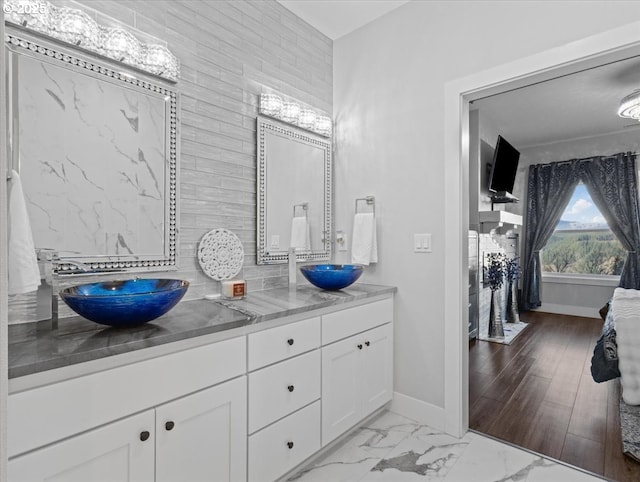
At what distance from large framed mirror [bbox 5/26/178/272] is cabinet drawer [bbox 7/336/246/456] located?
0.66 metres

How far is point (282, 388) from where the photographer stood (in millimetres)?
1641

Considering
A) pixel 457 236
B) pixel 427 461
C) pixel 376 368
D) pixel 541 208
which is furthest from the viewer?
pixel 541 208

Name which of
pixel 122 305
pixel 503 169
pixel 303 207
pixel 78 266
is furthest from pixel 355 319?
pixel 503 169

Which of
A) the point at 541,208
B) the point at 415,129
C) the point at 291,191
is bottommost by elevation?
the point at 541,208

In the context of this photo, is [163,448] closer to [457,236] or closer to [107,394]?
[107,394]

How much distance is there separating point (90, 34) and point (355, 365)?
6.92 ft

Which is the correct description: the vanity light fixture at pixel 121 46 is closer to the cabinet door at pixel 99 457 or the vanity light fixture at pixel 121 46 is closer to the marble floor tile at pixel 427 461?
the cabinet door at pixel 99 457

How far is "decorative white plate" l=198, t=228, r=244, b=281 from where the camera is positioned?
1960 millimetres

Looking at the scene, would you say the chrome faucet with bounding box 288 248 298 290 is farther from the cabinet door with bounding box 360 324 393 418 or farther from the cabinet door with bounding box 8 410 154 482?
the cabinet door with bounding box 8 410 154 482

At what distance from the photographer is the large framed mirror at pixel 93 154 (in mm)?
1417

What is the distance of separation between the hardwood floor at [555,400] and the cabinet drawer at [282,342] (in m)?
1.33

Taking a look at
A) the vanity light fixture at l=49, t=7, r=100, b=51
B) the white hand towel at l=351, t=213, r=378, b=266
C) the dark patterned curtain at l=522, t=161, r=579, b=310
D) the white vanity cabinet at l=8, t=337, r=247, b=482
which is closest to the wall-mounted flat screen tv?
the dark patterned curtain at l=522, t=161, r=579, b=310

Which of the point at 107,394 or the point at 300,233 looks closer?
the point at 107,394

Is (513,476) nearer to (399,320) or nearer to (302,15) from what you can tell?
(399,320)
